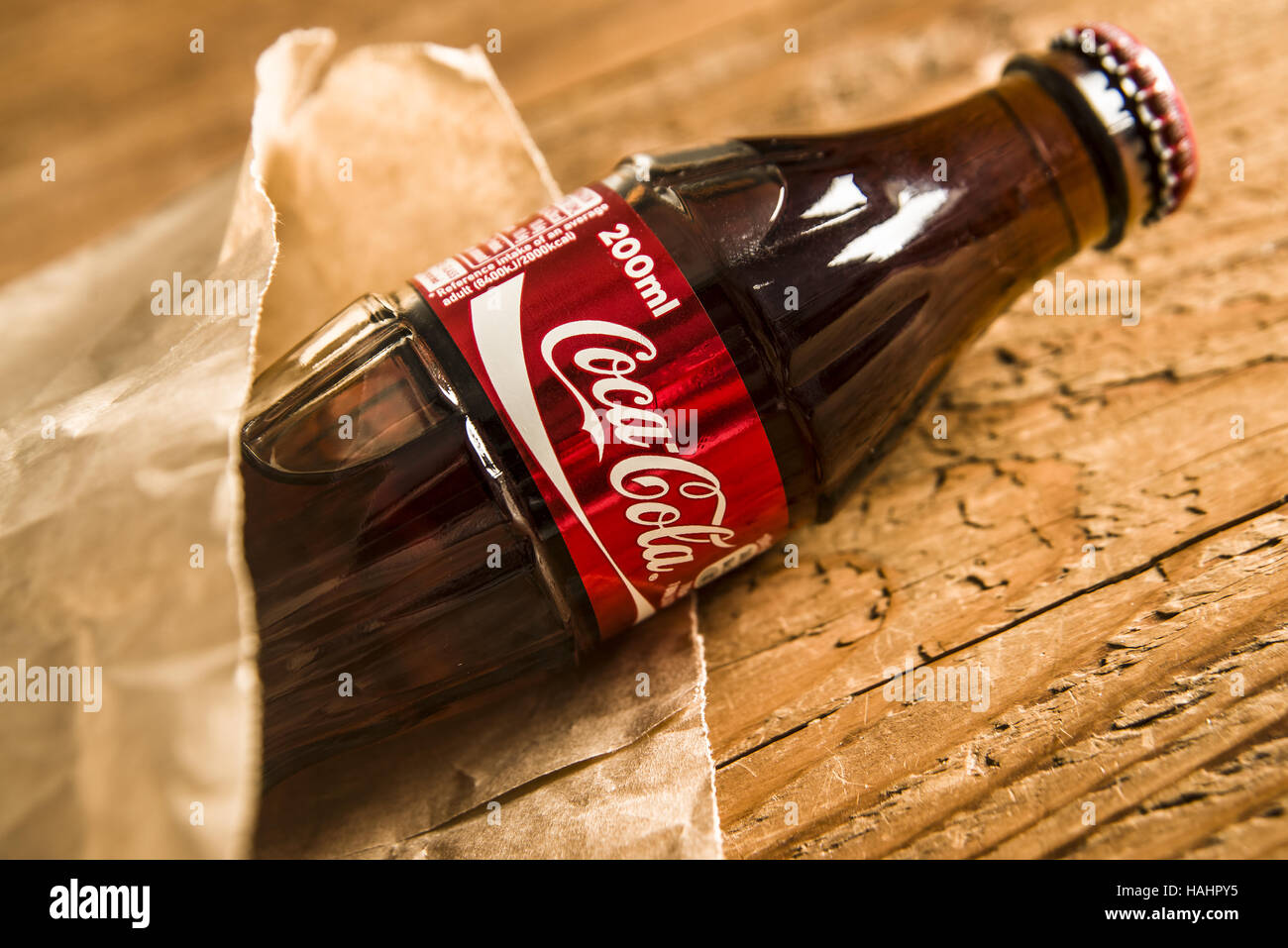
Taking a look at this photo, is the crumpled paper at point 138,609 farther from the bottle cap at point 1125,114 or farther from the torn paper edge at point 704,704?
the bottle cap at point 1125,114

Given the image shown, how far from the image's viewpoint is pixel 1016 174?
2.60 feet

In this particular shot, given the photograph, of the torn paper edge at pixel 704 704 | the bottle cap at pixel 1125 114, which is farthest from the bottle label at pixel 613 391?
the bottle cap at pixel 1125 114

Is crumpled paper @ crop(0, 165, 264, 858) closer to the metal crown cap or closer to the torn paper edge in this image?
the torn paper edge

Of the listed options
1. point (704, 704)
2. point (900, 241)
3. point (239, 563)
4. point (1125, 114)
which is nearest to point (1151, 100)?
point (1125, 114)

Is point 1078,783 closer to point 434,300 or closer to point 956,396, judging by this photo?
point 956,396

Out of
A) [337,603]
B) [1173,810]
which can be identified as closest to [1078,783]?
[1173,810]

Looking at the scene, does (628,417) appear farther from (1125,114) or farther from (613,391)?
(1125,114)

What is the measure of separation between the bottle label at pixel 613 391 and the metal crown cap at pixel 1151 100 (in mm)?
444

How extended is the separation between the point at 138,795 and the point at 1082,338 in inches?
37.2

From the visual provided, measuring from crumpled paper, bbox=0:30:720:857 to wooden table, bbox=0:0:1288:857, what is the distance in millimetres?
113

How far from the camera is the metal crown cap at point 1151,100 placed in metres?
0.79

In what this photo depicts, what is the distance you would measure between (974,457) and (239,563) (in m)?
0.68

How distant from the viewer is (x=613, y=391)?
0.68m

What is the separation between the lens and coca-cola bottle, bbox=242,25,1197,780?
0.69m
